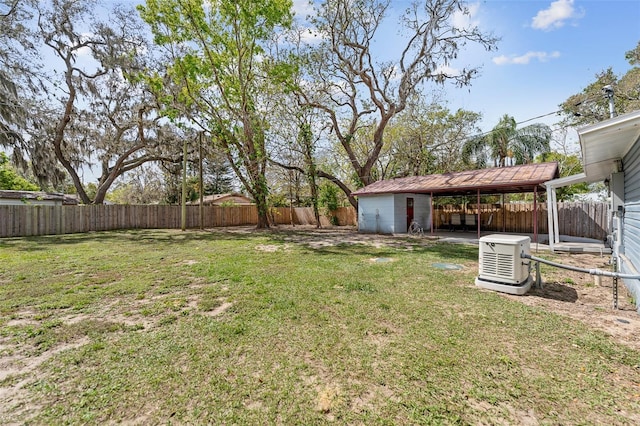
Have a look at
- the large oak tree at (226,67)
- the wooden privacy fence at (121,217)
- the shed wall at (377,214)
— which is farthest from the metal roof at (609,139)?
the wooden privacy fence at (121,217)

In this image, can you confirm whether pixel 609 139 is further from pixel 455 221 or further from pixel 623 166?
pixel 455 221

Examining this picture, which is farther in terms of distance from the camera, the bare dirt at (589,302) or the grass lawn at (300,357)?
the bare dirt at (589,302)

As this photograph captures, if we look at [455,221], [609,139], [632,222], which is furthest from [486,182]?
[609,139]

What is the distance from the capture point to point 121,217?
50.2 ft

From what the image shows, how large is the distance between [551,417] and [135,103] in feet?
67.7

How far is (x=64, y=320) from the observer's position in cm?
320

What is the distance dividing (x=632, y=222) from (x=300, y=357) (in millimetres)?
5557

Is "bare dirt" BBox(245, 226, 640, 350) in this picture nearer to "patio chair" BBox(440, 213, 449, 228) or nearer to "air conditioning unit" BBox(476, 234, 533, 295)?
"air conditioning unit" BBox(476, 234, 533, 295)

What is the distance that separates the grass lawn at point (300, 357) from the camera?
1.81 metres

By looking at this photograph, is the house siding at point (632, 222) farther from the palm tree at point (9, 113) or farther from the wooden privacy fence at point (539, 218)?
the palm tree at point (9, 113)

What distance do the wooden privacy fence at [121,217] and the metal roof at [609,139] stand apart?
13.9 metres

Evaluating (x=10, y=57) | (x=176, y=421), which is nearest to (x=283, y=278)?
(x=176, y=421)

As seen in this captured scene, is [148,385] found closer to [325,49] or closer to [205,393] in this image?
[205,393]

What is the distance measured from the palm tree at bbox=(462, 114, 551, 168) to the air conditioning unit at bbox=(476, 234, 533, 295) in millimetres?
14010
